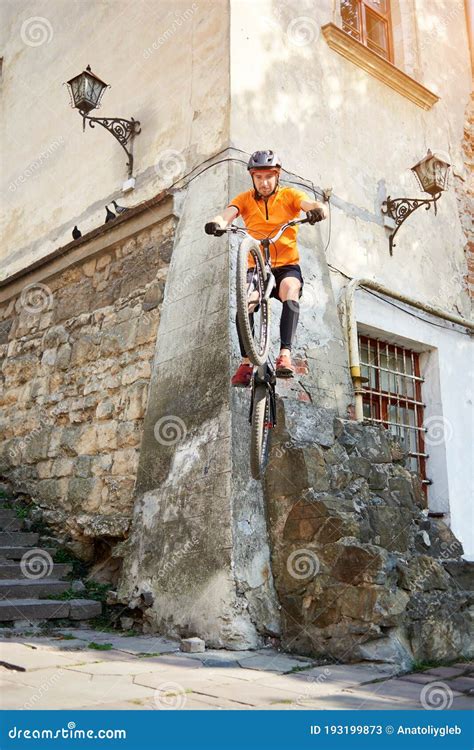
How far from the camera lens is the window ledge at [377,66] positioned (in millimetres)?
7445

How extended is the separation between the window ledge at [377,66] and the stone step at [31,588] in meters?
5.92

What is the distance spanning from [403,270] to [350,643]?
440 cm

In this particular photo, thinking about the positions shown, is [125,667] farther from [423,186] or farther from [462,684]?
[423,186]

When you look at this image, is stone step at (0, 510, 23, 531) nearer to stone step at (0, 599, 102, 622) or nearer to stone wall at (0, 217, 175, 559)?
stone wall at (0, 217, 175, 559)

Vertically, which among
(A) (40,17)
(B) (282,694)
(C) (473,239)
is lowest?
(B) (282,694)

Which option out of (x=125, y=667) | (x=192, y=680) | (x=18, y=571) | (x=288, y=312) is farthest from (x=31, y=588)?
(x=288, y=312)

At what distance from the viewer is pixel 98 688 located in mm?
3367

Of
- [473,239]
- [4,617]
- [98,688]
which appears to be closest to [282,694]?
[98,688]

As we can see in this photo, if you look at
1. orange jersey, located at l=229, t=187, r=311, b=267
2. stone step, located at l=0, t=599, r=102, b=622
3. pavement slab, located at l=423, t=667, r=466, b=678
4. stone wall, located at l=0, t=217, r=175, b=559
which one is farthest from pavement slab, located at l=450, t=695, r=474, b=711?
stone wall, located at l=0, t=217, r=175, b=559

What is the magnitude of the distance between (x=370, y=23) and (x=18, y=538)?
7018mm

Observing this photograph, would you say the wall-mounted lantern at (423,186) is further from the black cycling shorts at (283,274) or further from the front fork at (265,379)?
the front fork at (265,379)

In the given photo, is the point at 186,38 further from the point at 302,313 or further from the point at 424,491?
the point at 424,491

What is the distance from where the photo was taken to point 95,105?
7.16 metres

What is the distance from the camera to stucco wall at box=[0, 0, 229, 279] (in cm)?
679
